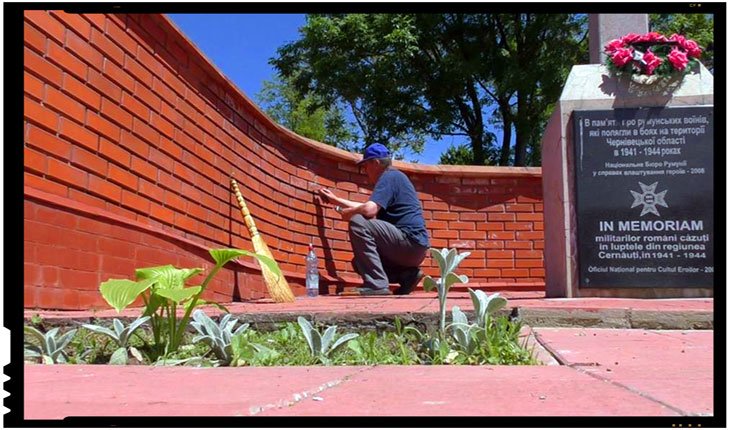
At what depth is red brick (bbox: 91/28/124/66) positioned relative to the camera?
358 centimetres

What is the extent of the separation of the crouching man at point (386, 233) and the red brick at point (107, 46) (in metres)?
2.41

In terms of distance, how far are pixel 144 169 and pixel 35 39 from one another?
42.7 inches

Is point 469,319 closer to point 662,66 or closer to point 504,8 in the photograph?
point 504,8

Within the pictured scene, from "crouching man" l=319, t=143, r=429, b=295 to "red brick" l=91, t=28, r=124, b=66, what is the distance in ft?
7.89

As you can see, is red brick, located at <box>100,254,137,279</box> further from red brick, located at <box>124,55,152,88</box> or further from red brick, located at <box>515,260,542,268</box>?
red brick, located at <box>515,260,542,268</box>

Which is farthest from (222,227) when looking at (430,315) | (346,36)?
(346,36)

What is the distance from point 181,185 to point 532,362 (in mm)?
3013

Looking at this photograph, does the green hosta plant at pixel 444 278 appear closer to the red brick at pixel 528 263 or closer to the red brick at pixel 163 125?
the red brick at pixel 163 125

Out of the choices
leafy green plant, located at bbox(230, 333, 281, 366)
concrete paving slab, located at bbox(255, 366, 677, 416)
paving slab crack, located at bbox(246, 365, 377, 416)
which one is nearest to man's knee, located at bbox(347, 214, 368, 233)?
leafy green plant, located at bbox(230, 333, 281, 366)

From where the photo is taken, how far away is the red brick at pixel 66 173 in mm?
3131

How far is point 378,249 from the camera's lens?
5.85m

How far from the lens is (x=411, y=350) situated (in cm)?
243

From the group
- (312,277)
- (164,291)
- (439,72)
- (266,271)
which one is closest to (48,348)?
(164,291)

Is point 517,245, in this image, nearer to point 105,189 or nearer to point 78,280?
point 105,189
